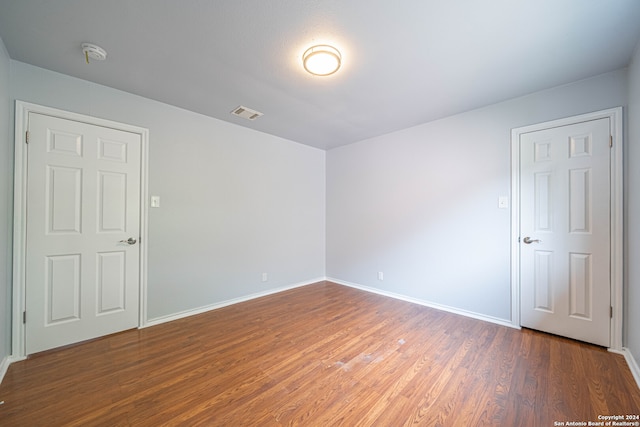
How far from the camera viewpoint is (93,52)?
1918mm

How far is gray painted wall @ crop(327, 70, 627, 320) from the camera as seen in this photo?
8.80 feet

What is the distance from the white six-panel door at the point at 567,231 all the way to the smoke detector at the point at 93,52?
4.11 m

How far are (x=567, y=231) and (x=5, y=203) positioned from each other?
512 cm

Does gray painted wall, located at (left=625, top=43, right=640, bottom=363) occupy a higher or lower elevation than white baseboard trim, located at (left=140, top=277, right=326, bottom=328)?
higher

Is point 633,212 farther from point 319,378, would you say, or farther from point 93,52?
point 93,52

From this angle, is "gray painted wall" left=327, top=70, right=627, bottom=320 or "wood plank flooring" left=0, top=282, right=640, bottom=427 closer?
"wood plank flooring" left=0, top=282, right=640, bottom=427

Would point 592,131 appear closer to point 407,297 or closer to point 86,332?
point 407,297

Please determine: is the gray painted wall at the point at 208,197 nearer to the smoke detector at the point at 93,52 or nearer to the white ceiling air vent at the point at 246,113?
the white ceiling air vent at the point at 246,113

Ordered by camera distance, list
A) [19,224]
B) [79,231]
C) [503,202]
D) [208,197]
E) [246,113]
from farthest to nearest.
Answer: [208,197] → [246,113] → [503,202] → [79,231] → [19,224]

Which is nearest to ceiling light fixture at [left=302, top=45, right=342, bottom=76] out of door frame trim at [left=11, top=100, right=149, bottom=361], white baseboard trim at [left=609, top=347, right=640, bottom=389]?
door frame trim at [left=11, top=100, right=149, bottom=361]

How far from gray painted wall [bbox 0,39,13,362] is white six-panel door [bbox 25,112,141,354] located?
0.35ft

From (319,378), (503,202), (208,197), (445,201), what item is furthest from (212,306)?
(503,202)

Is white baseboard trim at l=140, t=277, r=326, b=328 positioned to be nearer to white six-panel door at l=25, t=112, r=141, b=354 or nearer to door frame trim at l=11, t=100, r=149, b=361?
white six-panel door at l=25, t=112, r=141, b=354

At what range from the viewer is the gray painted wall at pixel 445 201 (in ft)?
8.80
